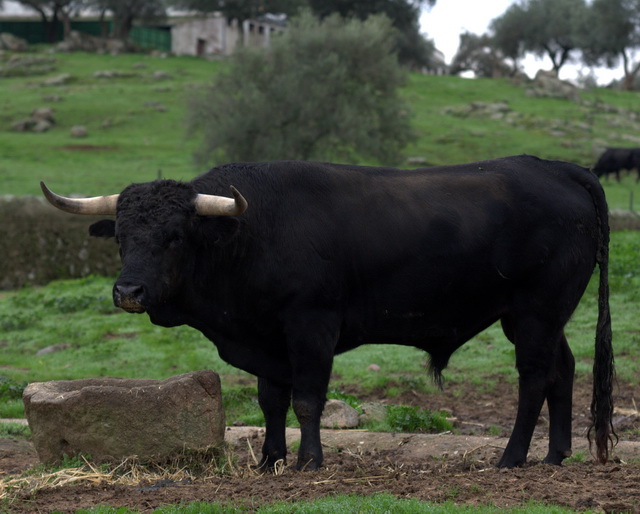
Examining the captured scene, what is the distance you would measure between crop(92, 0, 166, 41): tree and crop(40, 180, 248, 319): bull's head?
77.2 metres

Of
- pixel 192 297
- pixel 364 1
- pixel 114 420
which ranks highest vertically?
pixel 364 1

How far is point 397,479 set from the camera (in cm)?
710

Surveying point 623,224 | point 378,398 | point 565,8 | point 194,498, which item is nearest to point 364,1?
point 565,8

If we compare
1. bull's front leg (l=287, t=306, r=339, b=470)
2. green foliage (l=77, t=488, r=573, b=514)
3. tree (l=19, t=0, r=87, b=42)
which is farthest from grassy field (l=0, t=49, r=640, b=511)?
tree (l=19, t=0, r=87, b=42)

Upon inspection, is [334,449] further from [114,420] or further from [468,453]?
[114,420]

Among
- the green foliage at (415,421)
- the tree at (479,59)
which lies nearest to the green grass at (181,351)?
the green foliage at (415,421)

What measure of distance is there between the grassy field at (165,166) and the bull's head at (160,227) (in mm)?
3918

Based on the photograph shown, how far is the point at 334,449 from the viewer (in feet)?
30.7

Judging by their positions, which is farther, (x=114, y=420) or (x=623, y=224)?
(x=623, y=224)

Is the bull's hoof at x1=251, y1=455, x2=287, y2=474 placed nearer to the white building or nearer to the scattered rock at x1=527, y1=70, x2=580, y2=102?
the scattered rock at x1=527, y1=70, x2=580, y2=102

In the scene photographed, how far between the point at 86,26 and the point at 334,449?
85962 millimetres

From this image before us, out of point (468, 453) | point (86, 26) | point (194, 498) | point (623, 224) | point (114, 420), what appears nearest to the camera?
point (194, 498)

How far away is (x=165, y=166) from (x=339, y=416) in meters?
32.5

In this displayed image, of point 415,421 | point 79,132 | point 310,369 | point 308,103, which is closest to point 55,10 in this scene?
point 79,132
